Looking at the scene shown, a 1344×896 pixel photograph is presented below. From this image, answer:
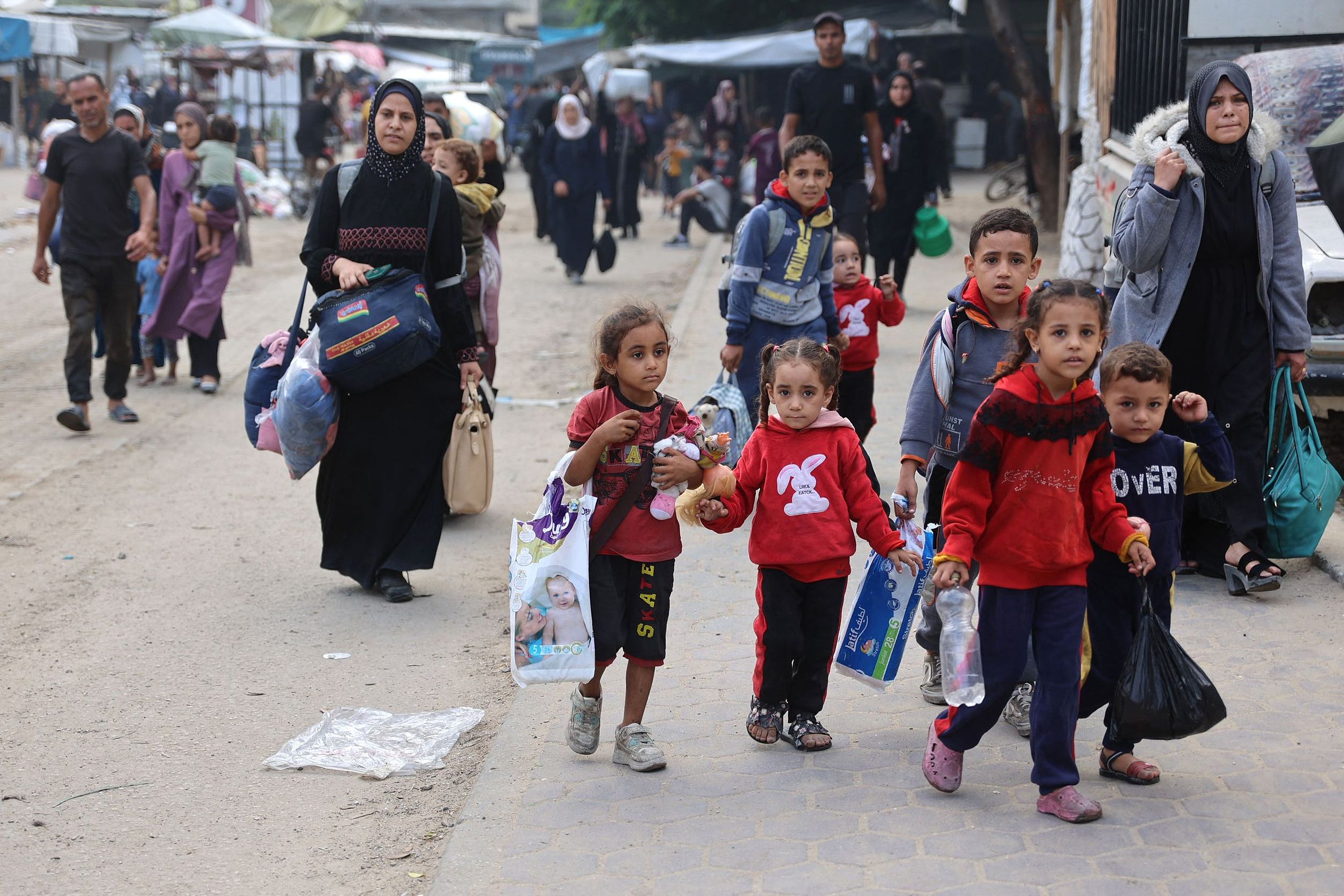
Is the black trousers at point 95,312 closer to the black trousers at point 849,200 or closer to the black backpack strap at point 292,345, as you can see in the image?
the black backpack strap at point 292,345

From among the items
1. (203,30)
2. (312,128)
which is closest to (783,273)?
(312,128)

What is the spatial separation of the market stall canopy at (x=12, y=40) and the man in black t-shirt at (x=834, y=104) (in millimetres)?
28140

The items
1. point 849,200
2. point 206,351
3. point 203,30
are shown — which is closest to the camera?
point 849,200

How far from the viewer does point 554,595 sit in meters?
3.96

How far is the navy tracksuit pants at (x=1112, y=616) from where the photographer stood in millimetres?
3922

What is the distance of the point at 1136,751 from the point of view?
4223mm

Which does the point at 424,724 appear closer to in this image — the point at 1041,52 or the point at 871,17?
the point at 1041,52

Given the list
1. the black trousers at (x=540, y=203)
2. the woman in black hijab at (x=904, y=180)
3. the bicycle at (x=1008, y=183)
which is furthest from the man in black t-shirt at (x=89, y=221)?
the bicycle at (x=1008, y=183)

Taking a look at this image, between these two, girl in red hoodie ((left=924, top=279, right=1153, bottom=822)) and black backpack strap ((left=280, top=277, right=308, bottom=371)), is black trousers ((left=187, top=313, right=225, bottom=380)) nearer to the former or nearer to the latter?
black backpack strap ((left=280, top=277, right=308, bottom=371))

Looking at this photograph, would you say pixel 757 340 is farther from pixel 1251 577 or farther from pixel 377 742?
pixel 377 742

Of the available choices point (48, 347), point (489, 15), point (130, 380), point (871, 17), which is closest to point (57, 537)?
point (130, 380)

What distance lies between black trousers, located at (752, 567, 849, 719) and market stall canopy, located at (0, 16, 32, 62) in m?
33.5

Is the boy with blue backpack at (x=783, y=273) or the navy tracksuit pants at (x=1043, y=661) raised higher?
the boy with blue backpack at (x=783, y=273)

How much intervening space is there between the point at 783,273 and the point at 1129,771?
303 cm
